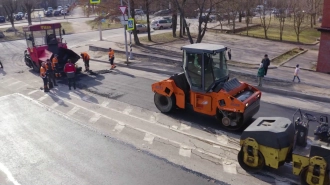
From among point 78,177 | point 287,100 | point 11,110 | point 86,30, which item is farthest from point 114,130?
point 86,30

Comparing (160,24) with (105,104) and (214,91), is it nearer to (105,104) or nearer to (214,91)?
(105,104)

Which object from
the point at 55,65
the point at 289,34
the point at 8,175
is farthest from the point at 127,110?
the point at 289,34

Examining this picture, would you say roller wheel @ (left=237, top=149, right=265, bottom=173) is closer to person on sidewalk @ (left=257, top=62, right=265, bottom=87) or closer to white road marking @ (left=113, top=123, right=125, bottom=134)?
white road marking @ (left=113, top=123, right=125, bottom=134)

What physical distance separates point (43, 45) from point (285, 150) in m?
15.7

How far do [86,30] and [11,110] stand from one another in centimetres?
2965

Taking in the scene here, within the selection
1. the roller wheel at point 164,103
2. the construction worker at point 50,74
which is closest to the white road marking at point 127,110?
the roller wheel at point 164,103

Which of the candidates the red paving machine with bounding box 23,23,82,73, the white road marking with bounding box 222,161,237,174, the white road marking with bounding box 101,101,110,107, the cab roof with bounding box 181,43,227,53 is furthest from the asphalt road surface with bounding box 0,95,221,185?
the red paving machine with bounding box 23,23,82,73

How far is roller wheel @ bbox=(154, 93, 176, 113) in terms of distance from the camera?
38.5ft

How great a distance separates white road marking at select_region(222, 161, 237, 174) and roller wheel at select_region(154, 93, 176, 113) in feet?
12.3

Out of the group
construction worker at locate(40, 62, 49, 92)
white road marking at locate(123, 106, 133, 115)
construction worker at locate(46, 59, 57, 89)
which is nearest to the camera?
white road marking at locate(123, 106, 133, 115)

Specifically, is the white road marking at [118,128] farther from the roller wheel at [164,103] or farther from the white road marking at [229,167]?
the white road marking at [229,167]

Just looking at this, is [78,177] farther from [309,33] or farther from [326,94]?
[309,33]

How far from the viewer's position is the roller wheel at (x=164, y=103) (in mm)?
11734

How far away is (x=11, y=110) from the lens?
12.8m
